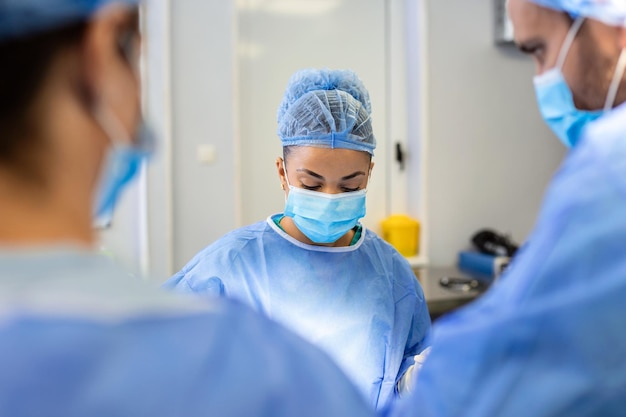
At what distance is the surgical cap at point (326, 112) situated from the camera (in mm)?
1160

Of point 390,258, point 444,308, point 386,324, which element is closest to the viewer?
point 386,324

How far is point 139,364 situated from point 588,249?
1.31ft

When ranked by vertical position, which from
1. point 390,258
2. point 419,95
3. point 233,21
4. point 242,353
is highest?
point 233,21

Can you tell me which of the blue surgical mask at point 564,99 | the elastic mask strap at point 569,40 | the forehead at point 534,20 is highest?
the forehead at point 534,20

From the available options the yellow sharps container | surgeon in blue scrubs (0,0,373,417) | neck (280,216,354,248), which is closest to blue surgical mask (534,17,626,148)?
surgeon in blue scrubs (0,0,373,417)

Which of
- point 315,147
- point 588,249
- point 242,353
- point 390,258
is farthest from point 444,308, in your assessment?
point 242,353

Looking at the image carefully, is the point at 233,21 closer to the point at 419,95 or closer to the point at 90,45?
the point at 419,95

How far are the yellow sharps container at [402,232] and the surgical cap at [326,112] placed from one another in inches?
58.2

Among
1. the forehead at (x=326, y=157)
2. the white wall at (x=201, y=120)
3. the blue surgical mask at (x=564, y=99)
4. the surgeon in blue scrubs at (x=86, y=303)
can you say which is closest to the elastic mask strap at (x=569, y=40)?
the blue surgical mask at (x=564, y=99)

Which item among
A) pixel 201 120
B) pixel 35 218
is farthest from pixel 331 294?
pixel 201 120

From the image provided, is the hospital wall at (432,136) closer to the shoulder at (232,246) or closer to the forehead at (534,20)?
the shoulder at (232,246)

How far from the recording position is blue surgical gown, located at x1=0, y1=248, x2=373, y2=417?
0.99 feet

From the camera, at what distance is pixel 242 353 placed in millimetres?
353

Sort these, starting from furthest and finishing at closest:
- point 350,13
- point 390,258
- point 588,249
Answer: point 350,13 < point 390,258 < point 588,249
